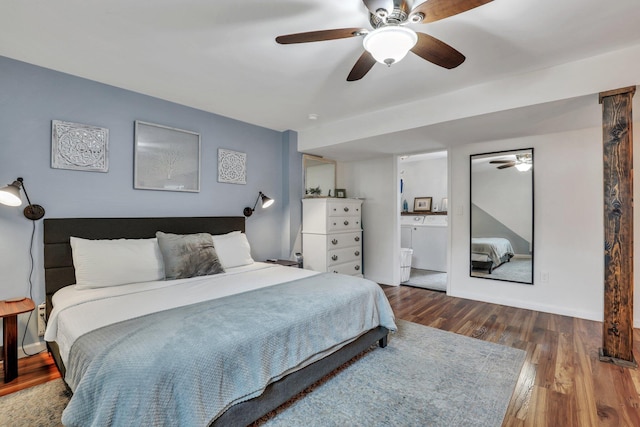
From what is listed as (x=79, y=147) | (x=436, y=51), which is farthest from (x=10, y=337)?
(x=436, y=51)

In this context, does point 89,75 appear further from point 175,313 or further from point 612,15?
point 612,15

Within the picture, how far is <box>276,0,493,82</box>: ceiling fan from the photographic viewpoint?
57.2 inches

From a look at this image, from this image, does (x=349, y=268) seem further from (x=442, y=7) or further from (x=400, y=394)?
(x=442, y=7)

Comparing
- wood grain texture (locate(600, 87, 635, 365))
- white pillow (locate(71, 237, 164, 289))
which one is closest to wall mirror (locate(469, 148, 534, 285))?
wood grain texture (locate(600, 87, 635, 365))

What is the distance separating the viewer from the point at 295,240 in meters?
4.36

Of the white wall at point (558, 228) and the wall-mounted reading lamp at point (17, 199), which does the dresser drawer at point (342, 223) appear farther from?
the wall-mounted reading lamp at point (17, 199)

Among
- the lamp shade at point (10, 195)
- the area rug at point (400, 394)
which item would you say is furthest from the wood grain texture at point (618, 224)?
the lamp shade at point (10, 195)

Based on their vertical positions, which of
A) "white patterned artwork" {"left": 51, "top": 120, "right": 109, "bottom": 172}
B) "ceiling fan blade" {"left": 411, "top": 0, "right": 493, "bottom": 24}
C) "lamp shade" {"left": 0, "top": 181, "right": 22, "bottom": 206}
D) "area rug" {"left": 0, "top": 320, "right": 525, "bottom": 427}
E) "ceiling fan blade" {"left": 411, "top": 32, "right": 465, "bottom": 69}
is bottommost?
"area rug" {"left": 0, "top": 320, "right": 525, "bottom": 427}

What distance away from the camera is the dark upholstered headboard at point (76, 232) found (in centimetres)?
244

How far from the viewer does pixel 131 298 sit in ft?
6.54

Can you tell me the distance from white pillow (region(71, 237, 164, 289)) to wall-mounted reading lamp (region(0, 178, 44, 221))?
340 mm

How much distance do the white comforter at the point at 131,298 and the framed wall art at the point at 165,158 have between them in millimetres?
1146

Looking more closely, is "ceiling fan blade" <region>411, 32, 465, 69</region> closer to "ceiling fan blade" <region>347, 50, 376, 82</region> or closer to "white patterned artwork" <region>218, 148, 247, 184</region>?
"ceiling fan blade" <region>347, 50, 376, 82</region>

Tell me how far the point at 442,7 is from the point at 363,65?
579 mm
